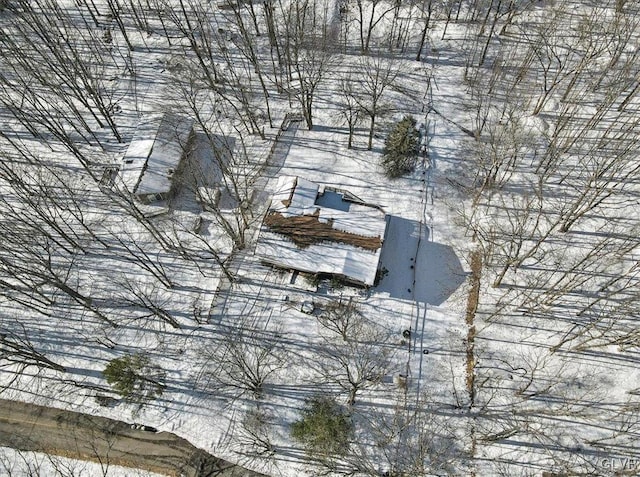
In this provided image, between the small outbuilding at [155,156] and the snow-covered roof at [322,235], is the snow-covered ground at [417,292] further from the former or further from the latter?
the snow-covered roof at [322,235]

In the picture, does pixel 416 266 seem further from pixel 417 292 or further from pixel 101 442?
pixel 101 442

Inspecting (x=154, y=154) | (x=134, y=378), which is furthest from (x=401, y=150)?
(x=134, y=378)

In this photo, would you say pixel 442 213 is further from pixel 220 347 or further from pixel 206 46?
pixel 206 46

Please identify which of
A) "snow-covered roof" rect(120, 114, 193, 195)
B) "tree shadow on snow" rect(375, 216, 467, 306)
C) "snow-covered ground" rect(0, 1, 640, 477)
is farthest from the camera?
"snow-covered roof" rect(120, 114, 193, 195)

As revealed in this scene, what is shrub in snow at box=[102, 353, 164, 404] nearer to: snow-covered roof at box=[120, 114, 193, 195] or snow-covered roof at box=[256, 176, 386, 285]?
snow-covered roof at box=[256, 176, 386, 285]

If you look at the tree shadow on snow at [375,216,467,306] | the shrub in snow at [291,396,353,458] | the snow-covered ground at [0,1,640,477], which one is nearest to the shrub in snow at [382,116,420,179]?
the snow-covered ground at [0,1,640,477]

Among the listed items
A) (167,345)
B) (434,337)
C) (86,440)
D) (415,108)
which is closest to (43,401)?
(86,440)
